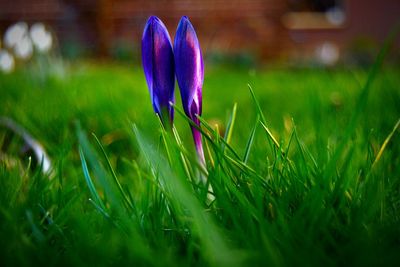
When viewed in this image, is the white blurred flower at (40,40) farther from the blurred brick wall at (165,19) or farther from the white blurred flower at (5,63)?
the blurred brick wall at (165,19)

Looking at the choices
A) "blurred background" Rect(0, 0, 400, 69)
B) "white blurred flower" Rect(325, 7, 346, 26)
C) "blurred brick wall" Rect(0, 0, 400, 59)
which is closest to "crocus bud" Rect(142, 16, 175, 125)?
"blurred background" Rect(0, 0, 400, 69)

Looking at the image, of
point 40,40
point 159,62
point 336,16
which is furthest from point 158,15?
point 159,62

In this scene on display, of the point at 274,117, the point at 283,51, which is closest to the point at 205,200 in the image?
the point at 274,117

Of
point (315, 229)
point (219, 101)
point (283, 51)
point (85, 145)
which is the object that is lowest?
point (283, 51)

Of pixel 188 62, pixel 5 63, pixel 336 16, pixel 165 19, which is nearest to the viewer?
pixel 188 62

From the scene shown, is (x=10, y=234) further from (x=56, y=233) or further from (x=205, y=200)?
(x=205, y=200)

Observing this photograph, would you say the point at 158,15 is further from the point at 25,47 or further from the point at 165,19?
the point at 25,47
